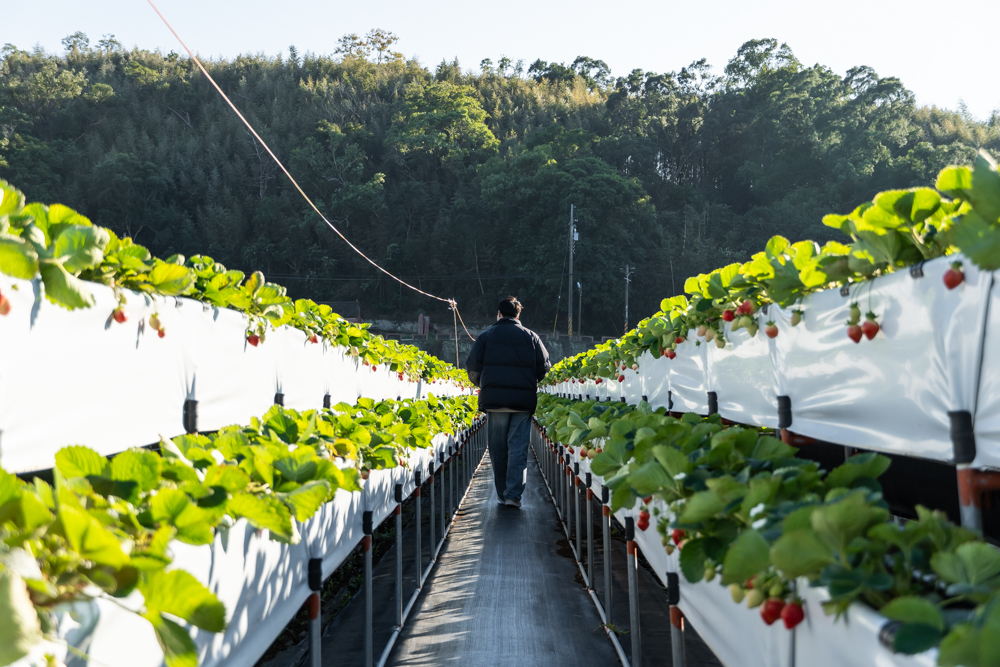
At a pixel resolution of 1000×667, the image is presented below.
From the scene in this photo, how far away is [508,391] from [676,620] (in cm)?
529

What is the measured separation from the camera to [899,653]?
37.3 inches

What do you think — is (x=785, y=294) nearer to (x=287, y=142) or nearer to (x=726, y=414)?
(x=726, y=414)

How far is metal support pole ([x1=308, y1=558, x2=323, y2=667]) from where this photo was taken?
7.33 ft

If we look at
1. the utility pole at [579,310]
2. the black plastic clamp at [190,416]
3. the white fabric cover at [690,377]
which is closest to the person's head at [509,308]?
the white fabric cover at [690,377]

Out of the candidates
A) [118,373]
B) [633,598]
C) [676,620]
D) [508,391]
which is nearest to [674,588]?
[676,620]

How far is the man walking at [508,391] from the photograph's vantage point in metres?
7.60

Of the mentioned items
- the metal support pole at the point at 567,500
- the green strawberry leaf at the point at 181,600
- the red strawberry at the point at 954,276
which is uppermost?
the red strawberry at the point at 954,276

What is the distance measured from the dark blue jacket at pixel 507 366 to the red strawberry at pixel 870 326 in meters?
5.06

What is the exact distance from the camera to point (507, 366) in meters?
7.69

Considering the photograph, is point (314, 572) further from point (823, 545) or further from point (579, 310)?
point (579, 310)

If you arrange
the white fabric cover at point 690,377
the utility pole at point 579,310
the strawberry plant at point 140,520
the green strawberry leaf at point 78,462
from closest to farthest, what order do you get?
the strawberry plant at point 140,520
the green strawberry leaf at point 78,462
the white fabric cover at point 690,377
the utility pole at point 579,310

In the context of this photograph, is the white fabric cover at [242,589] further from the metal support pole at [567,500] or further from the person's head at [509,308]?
the person's head at [509,308]

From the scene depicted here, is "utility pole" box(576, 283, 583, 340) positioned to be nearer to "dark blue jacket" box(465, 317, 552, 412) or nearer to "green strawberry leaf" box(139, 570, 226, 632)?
"dark blue jacket" box(465, 317, 552, 412)

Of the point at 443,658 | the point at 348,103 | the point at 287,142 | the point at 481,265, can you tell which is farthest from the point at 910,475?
the point at 348,103
